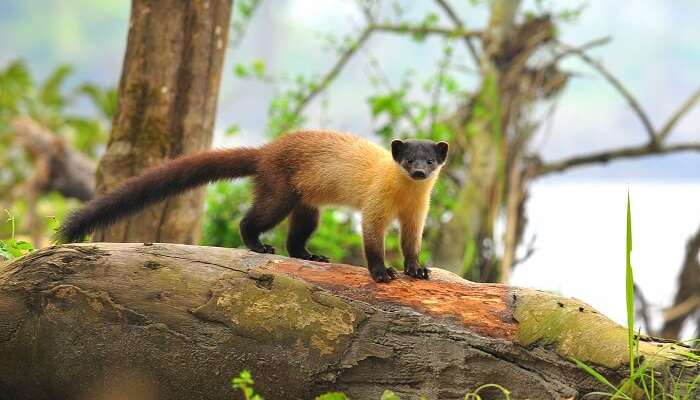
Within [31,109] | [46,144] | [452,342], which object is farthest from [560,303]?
[31,109]

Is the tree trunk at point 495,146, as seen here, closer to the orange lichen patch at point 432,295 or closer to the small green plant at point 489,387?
the orange lichen patch at point 432,295

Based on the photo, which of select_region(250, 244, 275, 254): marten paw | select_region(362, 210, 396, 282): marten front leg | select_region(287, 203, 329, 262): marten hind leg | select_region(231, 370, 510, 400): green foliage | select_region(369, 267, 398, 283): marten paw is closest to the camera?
select_region(231, 370, 510, 400): green foliage

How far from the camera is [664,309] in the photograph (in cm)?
973

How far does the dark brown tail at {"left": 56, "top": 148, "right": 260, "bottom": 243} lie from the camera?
4867 millimetres

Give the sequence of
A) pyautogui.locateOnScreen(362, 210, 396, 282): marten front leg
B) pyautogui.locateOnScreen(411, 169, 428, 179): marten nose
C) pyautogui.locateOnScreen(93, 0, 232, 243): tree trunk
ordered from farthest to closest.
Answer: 1. pyautogui.locateOnScreen(93, 0, 232, 243): tree trunk
2. pyautogui.locateOnScreen(411, 169, 428, 179): marten nose
3. pyautogui.locateOnScreen(362, 210, 396, 282): marten front leg

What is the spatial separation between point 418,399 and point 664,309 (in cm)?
679

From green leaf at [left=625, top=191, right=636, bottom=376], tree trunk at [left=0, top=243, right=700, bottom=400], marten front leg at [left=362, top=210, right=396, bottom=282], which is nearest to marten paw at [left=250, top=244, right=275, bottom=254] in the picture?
marten front leg at [left=362, top=210, right=396, bottom=282]

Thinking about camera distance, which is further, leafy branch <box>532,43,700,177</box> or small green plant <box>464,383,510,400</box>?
leafy branch <box>532,43,700,177</box>

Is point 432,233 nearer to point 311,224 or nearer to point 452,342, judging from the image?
point 311,224

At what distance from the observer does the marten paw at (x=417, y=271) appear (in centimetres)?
459

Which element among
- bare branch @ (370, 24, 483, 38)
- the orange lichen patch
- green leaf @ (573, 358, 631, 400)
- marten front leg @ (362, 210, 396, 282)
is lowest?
green leaf @ (573, 358, 631, 400)

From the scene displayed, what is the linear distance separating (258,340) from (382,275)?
772 mm

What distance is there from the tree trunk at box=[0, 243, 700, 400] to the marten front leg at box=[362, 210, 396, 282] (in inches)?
21.8

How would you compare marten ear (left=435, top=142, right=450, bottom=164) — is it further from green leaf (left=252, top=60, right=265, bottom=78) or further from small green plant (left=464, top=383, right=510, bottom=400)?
green leaf (left=252, top=60, right=265, bottom=78)
